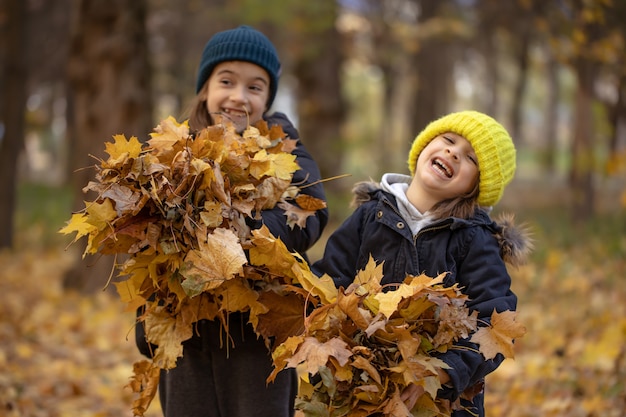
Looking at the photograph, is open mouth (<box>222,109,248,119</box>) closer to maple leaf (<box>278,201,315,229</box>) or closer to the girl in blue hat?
the girl in blue hat

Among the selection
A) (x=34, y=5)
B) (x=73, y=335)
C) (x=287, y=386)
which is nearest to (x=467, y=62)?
(x=34, y=5)

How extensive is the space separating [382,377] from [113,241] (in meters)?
0.93

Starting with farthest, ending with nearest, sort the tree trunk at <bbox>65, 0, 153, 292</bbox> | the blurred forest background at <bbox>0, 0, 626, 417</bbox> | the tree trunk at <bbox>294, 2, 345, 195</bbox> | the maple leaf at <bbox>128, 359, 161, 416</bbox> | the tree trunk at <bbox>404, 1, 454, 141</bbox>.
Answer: the tree trunk at <bbox>404, 1, 454, 141</bbox>, the tree trunk at <bbox>294, 2, 345, 195</bbox>, the tree trunk at <bbox>65, 0, 153, 292</bbox>, the blurred forest background at <bbox>0, 0, 626, 417</bbox>, the maple leaf at <bbox>128, 359, 161, 416</bbox>

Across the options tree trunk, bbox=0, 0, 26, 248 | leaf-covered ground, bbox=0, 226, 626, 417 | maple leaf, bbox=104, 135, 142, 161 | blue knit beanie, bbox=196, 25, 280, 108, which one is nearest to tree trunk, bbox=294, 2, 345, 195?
tree trunk, bbox=0, 0, 26, 248

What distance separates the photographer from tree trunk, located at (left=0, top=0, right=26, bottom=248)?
962cm

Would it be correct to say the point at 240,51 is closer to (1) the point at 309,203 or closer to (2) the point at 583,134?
(1) the point at 309,203

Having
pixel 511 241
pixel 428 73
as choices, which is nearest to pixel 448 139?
pixel 511 241

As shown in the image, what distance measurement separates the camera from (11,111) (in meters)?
9.80

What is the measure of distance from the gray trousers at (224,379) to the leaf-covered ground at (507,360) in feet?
2.85

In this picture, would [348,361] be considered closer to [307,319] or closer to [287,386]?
[307,319]

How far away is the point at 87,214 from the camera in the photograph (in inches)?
84.7

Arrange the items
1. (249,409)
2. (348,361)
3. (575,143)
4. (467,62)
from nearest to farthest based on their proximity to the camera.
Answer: (348,361) < (249,409) < (575,143) < (467,62)

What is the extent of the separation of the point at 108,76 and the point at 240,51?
469 cm

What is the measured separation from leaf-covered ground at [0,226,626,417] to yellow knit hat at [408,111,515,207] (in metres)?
1.89
